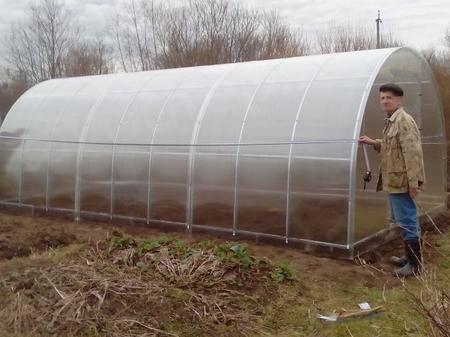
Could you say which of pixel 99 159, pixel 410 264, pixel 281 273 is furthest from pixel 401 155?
pixel 99 159

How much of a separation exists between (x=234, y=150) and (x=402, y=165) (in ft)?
9.22

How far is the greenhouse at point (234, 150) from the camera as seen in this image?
23.8 ft

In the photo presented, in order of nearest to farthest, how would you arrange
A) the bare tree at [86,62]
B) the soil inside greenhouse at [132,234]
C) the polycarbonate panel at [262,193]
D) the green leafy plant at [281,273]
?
the green leafy plant at [281,273] → the soil inside greenhouse at [132,234] → the polycarbonate panel at [262,193] → the bare tree at [86,62]

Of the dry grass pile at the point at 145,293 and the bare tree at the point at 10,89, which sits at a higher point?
the bare tree at the point at 10,89

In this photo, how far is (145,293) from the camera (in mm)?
4914

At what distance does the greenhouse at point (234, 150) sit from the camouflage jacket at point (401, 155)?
0.67 meters

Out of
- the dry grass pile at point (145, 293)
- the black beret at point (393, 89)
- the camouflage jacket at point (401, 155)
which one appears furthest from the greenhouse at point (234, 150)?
the dry grass pile at point (145, 293)

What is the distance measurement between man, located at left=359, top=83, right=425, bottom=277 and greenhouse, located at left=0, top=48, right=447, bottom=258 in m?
0.68

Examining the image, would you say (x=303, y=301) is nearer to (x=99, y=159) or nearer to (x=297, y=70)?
(x=297, y=70)

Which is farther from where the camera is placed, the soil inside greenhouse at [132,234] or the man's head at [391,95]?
the soil inside greenhouse at [132,234]

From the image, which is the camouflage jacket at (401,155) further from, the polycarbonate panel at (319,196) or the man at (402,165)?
the polycarbonate panel at (319,196)

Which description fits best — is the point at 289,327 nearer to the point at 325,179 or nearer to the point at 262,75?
the point at 325,179

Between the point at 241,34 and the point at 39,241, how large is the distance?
19609 millimetres

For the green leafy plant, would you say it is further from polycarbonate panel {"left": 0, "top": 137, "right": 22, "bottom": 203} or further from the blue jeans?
polycarbonate panel {"left": 0, "top": 137, "right": 22, "bottom": 203}
